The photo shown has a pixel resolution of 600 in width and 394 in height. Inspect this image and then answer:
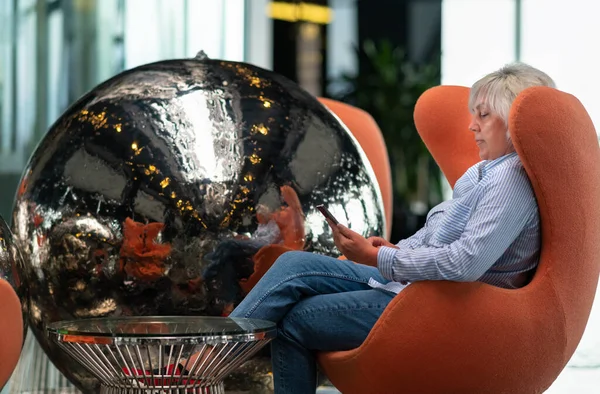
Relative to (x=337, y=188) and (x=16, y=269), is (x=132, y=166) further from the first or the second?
(x=337, y=188)

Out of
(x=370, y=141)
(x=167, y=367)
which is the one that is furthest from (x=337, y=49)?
(x=167, y=367)

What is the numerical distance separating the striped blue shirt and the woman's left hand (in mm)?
26

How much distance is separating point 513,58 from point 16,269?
21.9ft

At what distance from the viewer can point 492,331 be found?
98.7 inches

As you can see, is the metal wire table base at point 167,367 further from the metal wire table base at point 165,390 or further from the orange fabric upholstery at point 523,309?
the orange fabric upholstery at point 523,309

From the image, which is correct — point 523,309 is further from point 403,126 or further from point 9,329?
point 403,126

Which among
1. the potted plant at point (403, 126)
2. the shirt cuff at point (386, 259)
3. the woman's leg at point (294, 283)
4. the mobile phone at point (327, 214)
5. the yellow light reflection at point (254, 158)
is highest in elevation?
the yellow light reflection at point (254, 158)

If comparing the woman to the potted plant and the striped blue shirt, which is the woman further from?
the potted plant

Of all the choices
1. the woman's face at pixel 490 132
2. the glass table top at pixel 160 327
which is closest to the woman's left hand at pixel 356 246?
the glass table top at pixel 160 327

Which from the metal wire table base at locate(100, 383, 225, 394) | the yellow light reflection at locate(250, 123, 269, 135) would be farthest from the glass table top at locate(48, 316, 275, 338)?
the yellow light reflection at locate(250, 123, 269, 135)

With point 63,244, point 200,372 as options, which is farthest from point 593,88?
point 200,372

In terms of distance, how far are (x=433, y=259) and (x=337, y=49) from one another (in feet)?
27.6

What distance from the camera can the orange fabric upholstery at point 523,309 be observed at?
250 cm

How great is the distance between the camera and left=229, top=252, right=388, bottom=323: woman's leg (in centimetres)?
270
